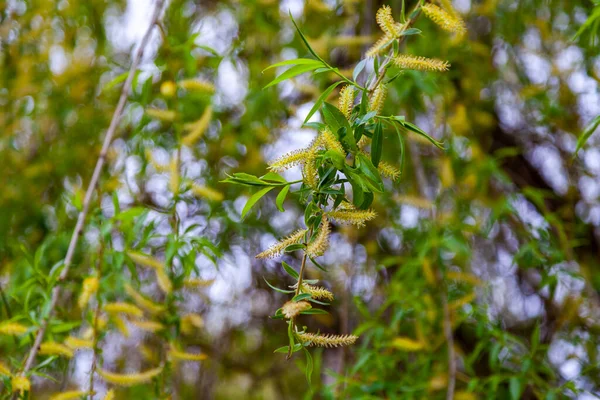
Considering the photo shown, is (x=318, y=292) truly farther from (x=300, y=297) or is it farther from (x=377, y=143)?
(x=377, y=143)

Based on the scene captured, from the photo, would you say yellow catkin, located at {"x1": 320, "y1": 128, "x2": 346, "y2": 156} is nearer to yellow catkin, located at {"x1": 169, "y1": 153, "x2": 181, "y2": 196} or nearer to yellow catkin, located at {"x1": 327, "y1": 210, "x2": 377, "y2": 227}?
yellow catkin, located at {"x1": 327, "y1": 210, "x2": 377, "y2": 227}

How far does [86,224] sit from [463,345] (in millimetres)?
1245

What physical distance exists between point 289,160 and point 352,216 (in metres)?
0.09

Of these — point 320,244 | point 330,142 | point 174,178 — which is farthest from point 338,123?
point 174,178

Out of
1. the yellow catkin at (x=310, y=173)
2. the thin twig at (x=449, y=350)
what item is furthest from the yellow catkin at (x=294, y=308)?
the thin twig at (x=449, y=350)

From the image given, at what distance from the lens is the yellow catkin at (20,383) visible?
96 centimetres

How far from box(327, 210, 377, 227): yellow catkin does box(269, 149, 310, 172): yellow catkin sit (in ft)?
0.22

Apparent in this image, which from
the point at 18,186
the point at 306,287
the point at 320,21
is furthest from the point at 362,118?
the point at 18,186

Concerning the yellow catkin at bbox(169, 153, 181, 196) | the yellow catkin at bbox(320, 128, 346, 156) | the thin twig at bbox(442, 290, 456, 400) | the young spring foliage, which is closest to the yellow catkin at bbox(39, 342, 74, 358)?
the yellow catkin at bbox(169, 153, 181, 196)

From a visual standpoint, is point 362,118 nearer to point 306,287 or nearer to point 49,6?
point 306,287

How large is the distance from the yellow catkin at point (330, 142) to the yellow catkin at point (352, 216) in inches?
2.5

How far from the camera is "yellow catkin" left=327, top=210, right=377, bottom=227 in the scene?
2.13ft

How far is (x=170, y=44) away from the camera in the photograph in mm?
1288

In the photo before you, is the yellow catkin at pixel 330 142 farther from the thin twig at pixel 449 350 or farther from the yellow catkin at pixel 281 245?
the thin twig at pixel 449 350
